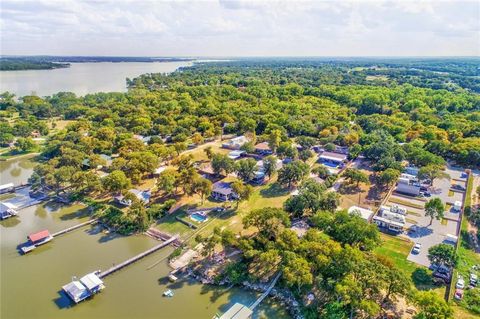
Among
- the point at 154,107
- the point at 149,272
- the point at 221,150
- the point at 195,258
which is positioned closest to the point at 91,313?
the point at 149,272

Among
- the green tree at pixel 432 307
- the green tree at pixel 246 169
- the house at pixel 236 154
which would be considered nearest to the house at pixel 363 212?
the green tree at pixel 246 169

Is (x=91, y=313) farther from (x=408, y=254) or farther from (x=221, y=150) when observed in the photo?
(x=221, y=150)

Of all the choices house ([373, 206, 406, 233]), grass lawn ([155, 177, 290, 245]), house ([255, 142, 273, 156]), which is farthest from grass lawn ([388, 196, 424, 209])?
house ([255, 142, 273, 156])

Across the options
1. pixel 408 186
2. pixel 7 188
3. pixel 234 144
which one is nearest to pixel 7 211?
pixel 7 188

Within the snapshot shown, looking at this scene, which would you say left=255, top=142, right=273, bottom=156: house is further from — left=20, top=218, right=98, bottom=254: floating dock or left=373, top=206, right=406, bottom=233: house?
left=20, top=218, right=98, bottom=254: floating dock

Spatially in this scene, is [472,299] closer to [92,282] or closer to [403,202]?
[403,202]

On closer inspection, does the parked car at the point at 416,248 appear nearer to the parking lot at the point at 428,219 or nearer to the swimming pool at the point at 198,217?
the parking lot at the point at 428,219
